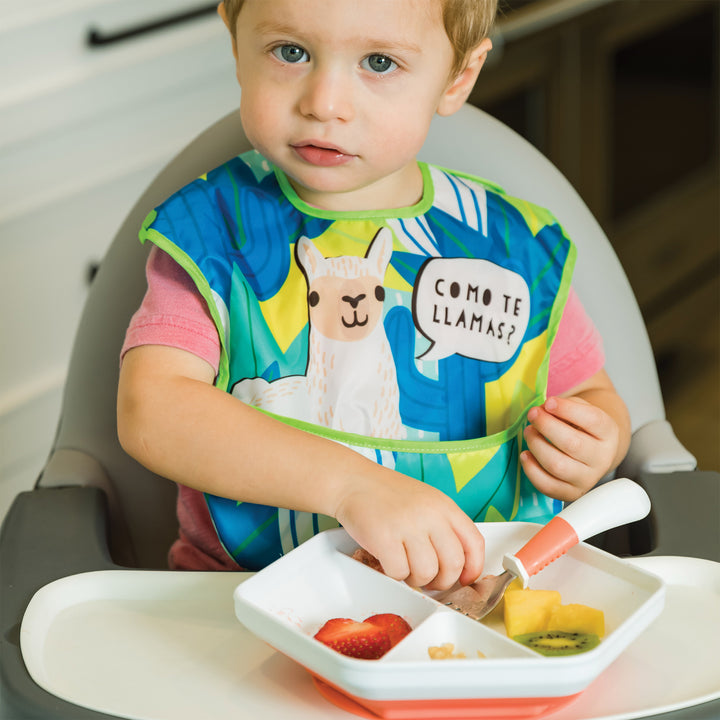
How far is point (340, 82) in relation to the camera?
2.28 ft

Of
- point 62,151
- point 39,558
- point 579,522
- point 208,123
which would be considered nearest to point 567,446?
point 579,522

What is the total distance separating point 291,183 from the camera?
0.84m

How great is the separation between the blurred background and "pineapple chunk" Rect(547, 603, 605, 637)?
47.7 inches

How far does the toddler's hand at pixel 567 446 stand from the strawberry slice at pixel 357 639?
0.23 meters

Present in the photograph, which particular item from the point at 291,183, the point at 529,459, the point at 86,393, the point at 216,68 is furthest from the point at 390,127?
the point at 216,68

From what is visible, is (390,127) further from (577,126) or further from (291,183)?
(577,126)

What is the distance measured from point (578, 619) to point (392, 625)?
0.10 metres

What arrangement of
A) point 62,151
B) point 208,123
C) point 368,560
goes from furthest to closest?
point 208,123 → point 62,151 → point 368,560

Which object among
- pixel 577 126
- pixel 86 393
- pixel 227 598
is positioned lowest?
pixel 227 598

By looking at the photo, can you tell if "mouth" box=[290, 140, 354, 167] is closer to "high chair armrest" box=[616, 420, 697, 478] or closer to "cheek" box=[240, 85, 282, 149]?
"cheek" box=[240, 85, 282, 149]

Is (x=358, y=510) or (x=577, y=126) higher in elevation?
(x=577, y=126)

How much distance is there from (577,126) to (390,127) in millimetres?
1451

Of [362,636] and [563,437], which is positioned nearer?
[362,636]

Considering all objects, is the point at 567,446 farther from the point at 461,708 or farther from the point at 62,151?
the point at 62,151
